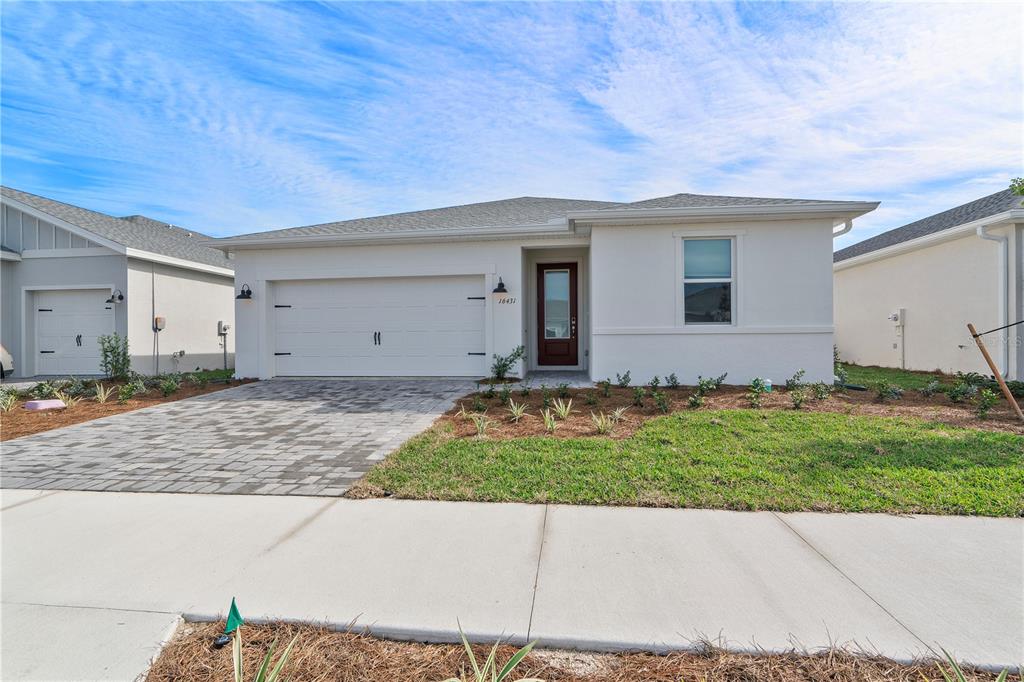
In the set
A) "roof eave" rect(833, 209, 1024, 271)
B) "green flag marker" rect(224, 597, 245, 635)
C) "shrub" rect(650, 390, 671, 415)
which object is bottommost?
"green flag marker" rect(224, 597, 245, 635)

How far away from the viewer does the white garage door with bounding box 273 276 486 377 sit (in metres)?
10.1

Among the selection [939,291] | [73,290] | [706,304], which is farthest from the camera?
[73,290]

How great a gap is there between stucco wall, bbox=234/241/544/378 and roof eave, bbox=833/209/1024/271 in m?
8.77

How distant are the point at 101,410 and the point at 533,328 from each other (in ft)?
26.1

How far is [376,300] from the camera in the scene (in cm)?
1036

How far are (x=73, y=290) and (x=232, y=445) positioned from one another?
10.5 m

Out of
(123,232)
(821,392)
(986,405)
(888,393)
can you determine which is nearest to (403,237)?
(821,392)

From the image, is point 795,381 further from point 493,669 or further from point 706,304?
point 493,669

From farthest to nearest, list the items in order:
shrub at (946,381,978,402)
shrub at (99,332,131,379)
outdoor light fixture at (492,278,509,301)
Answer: shrub at (99,332,131,379), outdoor light fixture at (492,278,509,301), shrub at (946,381,978,402)

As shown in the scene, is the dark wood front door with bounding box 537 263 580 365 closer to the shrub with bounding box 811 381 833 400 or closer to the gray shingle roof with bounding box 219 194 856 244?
the gray shingle roof with bounding box 219 194 856 244

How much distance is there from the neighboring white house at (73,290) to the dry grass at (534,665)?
1255 centimetres

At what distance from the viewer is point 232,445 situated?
5.34 meters

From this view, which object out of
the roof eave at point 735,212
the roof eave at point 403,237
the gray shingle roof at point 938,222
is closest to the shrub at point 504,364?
the roof eave at point 403,237

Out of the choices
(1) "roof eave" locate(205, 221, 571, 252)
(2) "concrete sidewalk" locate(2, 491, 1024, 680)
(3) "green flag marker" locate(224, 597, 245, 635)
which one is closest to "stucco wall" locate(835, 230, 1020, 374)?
(1) "roof eave" locate(205, 221, 571, 252)
